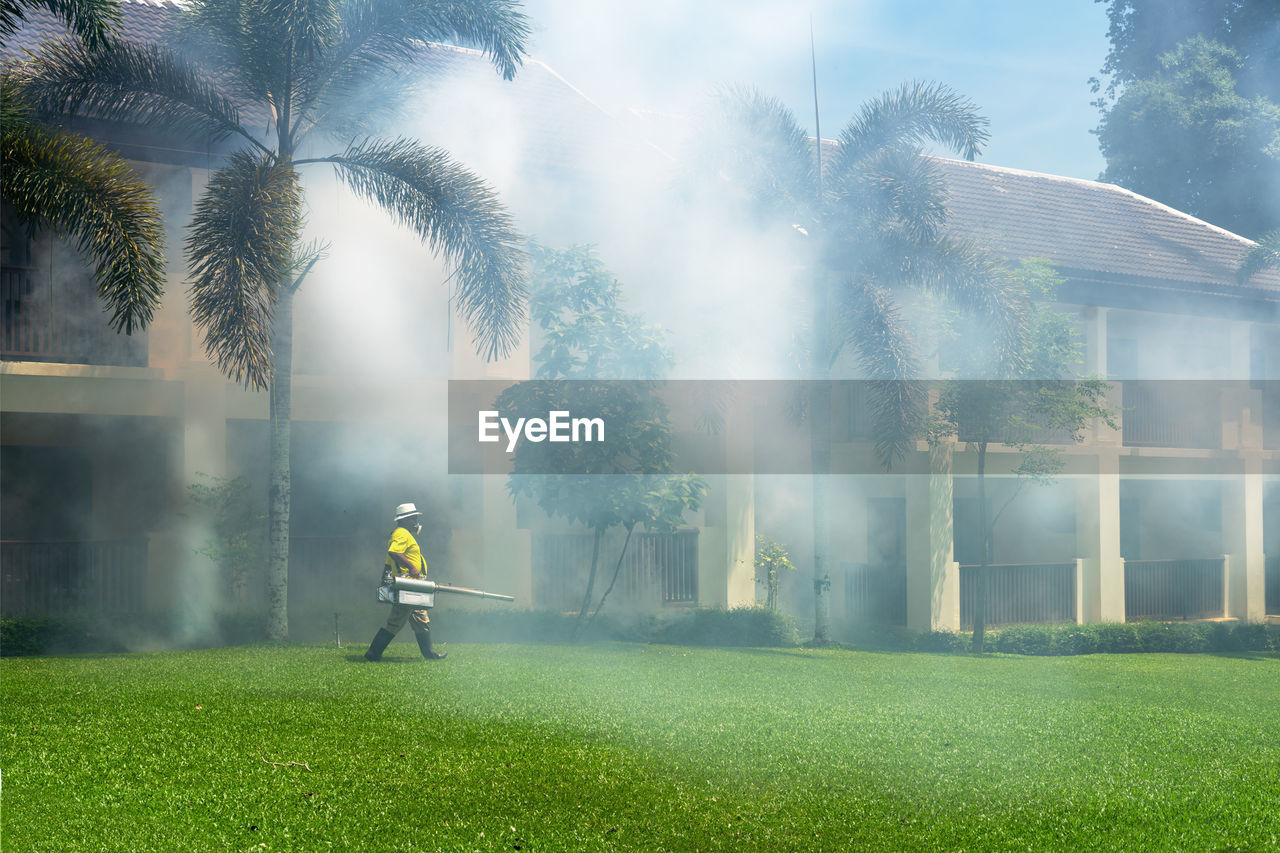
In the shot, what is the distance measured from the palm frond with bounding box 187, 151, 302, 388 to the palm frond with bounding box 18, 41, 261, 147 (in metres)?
1.09

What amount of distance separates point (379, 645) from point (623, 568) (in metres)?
6.28

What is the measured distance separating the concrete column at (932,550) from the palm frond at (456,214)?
7.85 metres

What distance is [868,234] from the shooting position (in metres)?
14.5

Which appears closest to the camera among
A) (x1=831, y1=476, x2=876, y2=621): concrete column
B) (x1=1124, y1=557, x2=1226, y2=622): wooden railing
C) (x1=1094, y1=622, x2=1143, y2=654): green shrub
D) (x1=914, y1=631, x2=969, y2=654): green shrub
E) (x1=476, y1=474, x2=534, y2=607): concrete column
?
(x1=476, y1=474, x2=534, y2=607): concrete column

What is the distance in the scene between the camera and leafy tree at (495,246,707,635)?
1302 cm

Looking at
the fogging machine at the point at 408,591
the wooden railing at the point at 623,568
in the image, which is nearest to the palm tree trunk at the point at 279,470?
the fogging machine at the point at 408,591

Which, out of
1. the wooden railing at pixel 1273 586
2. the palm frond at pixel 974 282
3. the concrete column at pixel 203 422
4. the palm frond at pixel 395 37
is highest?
the palm frond at pixel 395 37

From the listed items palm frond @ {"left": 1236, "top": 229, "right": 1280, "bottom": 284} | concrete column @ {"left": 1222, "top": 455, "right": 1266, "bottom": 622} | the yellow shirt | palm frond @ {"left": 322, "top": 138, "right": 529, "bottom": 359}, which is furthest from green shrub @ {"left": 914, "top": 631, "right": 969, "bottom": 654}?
the yellow shirt

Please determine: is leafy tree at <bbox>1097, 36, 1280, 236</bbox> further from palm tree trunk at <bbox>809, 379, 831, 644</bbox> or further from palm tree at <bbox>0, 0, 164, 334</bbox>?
palm tree at <bbox>0, 0, 164, 334</bbox>

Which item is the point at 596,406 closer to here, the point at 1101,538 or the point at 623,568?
the point at 623,568

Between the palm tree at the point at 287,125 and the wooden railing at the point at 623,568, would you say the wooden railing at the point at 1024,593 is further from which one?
the palm tree at the point at 287,125

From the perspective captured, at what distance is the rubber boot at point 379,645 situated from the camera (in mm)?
9438

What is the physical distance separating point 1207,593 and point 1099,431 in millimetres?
3833

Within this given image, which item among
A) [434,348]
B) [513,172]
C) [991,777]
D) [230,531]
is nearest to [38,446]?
[230,531]
